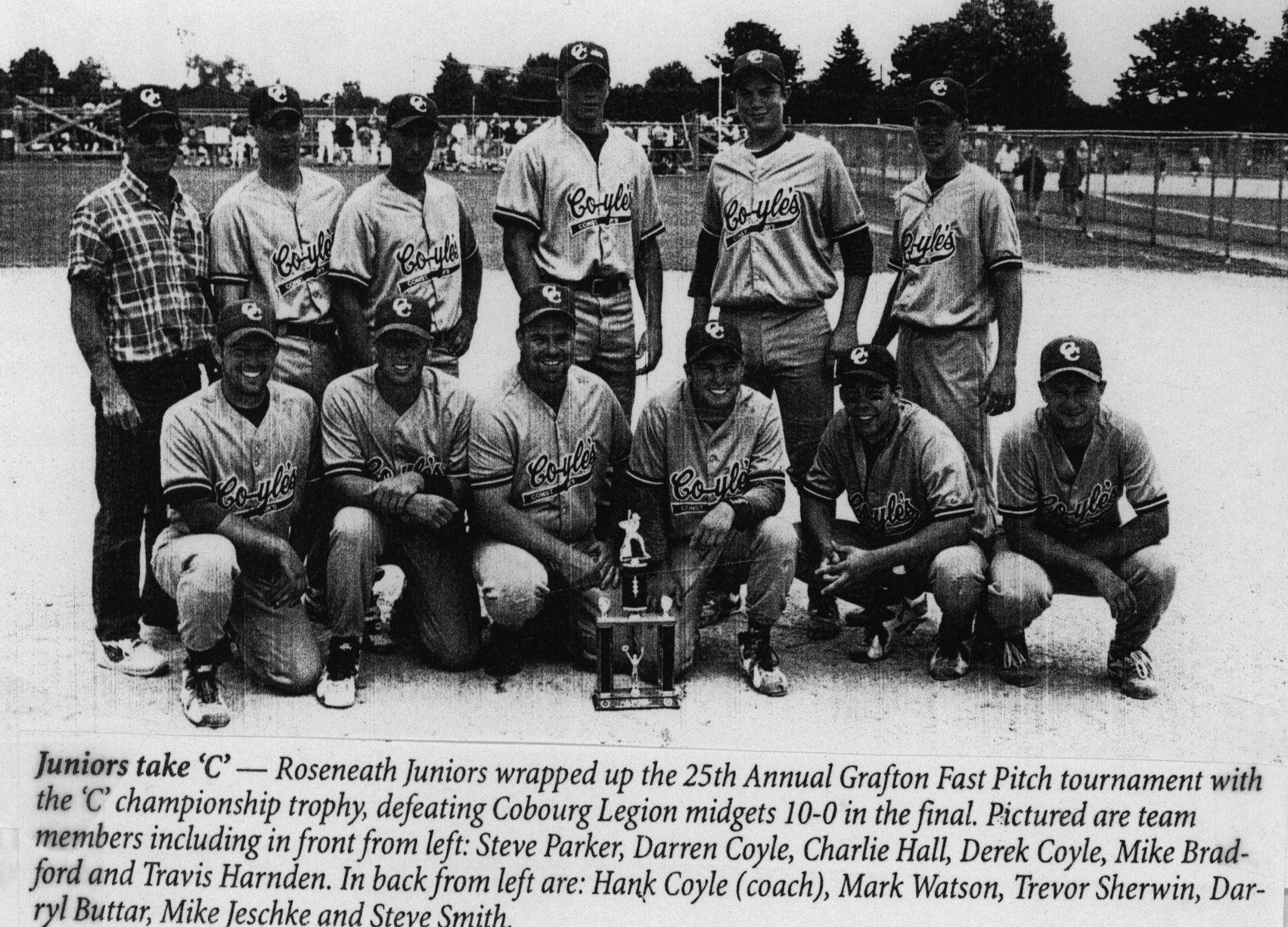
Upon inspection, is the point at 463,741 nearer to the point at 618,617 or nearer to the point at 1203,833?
the point at 618,617

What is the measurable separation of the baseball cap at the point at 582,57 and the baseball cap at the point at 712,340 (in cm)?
119

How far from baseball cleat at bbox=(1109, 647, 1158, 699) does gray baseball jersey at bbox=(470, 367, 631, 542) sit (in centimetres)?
192

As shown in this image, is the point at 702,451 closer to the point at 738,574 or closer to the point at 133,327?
the point at 738,574

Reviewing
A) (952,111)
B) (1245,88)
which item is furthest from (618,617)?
(1245,88)

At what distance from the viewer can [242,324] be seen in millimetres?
4156

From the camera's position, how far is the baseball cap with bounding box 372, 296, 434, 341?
14.2ft

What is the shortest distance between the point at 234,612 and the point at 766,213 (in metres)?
2.54

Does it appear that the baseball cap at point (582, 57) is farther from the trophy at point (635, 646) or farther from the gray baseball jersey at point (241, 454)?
the trophy at point (635, 646)

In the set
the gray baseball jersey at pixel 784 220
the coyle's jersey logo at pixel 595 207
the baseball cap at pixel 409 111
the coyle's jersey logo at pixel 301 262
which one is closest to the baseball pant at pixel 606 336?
the coyle's jersey logo at pixel 595 207

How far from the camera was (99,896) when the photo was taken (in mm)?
3301

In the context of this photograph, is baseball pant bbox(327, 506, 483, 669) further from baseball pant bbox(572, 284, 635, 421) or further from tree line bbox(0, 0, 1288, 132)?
tree line bbox(0, 0, 1288, 132)

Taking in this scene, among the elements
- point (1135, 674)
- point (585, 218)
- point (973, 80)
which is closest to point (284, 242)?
point (585, 218)

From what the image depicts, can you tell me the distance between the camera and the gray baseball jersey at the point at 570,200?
16.4ft

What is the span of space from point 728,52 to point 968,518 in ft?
16.0
